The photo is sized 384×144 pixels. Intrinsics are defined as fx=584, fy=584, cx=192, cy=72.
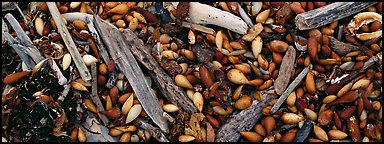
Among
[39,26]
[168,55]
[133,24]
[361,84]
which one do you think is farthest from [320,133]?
[39,26]

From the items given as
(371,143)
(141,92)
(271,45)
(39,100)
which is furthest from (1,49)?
(371,143)

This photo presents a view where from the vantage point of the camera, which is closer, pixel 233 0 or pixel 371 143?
pixel 371 143

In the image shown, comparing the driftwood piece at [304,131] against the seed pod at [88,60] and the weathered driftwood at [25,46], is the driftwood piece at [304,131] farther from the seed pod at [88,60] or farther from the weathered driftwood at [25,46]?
the weathered driftwood at [25,46]

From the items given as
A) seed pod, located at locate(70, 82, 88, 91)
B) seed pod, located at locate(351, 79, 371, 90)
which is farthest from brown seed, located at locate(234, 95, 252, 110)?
seed pod, located at locate(70, 82, 88, 91)

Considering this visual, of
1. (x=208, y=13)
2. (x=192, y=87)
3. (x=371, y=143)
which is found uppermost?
(x=208, y=13)

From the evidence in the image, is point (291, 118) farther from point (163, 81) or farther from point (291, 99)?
point (163, 81)

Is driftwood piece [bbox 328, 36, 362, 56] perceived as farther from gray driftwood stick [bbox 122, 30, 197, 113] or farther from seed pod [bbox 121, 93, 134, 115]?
Answer: seed pod [bbox 121, 93, 134, 115]

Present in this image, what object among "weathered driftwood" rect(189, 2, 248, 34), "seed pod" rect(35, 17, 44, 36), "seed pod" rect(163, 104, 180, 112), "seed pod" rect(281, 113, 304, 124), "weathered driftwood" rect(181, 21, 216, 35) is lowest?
"seed pod" rect(281, 113, 304, 124)

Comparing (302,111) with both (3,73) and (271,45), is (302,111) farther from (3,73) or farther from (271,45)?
(3,73)
